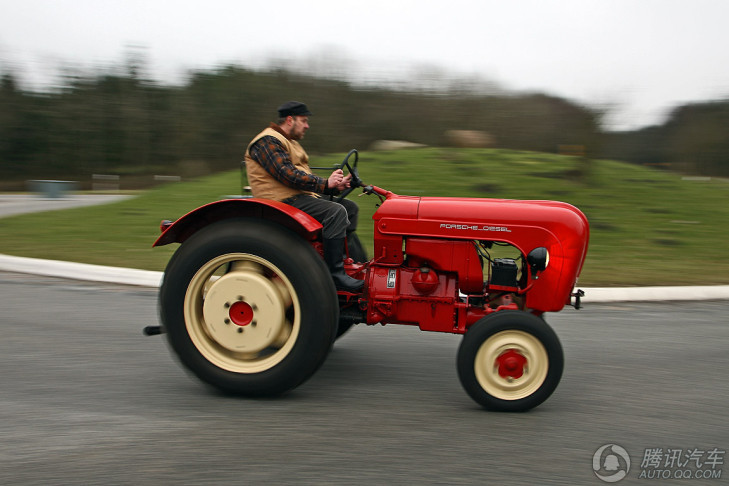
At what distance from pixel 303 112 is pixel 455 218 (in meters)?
1.20

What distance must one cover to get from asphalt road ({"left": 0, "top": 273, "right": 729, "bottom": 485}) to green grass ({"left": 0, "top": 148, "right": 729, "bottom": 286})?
315 centimetres

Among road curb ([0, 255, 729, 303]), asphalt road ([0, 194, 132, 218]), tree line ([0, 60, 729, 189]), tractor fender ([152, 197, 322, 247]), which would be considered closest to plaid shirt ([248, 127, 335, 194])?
tractor fender ([152, 197, 322, 247])

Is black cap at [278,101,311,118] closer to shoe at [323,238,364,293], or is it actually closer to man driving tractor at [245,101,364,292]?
man driving tractor at [245,101,364,292]

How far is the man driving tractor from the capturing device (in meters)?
3.79

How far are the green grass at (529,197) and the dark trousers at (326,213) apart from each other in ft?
14.5

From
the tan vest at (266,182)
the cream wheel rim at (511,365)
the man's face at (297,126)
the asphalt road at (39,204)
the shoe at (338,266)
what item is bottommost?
the asphalt road at (39,204)

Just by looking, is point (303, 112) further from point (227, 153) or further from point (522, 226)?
point (227, 153)

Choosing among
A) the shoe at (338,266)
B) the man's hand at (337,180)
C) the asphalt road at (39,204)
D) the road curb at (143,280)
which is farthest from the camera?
the asphalt road at (39,204)

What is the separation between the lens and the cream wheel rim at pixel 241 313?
3648mm

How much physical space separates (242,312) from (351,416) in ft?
2.91

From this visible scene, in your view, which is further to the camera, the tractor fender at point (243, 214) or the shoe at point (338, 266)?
the shoe at point (338, 266)

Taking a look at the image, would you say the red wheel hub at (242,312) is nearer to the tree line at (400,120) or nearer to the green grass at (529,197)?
the green grass at (529,197)

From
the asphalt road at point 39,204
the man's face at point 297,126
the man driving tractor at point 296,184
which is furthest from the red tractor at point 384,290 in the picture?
the asphalt road at point 39,204

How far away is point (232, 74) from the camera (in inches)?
773
